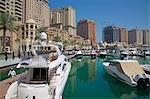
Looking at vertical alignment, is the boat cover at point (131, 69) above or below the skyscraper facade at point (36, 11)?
below

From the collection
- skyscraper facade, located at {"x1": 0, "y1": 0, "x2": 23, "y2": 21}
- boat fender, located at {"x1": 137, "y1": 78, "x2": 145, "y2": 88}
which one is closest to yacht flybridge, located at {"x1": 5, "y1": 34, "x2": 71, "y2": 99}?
boat fender, located at {"x1": 137, "y1": 78, "x2": 145, "y2": 88}

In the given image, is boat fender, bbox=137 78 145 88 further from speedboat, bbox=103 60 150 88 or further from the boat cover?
the boat cover

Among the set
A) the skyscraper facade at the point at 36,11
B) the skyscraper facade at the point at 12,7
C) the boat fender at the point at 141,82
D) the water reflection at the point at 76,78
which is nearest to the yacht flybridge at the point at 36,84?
the water reflection at the point at 76,78

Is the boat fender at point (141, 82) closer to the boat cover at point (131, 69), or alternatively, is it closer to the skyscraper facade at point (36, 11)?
the boat cover at point (131, 69)

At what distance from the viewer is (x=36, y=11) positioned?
15112cm

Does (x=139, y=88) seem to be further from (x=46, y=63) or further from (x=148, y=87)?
(x=46, y=63)

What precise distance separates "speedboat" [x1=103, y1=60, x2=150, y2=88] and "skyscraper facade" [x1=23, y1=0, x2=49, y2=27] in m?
116

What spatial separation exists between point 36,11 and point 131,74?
134572mm

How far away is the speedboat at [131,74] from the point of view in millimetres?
20719

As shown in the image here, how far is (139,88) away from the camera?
20.7 metres

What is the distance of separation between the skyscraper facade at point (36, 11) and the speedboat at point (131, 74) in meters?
116

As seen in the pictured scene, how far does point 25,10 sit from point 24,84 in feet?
428

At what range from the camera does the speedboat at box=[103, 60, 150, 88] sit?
68.0 ft

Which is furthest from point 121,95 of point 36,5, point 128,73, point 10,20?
point 36,5
